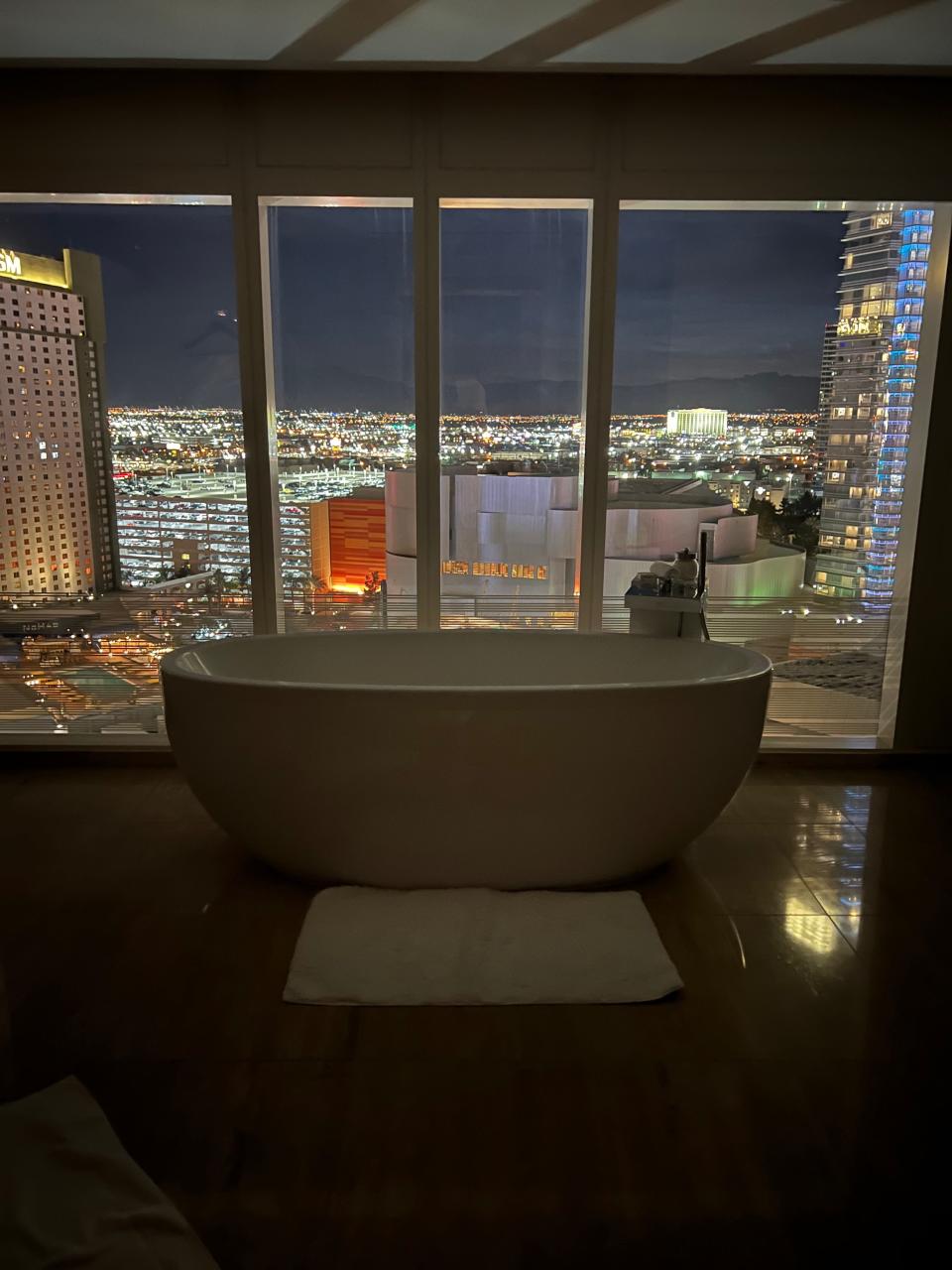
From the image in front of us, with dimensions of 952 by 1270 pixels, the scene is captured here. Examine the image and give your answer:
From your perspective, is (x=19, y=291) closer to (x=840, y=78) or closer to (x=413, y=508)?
(x=413, y=508)

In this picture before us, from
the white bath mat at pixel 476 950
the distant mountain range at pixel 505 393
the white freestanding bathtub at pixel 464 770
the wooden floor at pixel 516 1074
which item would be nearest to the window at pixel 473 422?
the distant mountain range at pixel 505 393

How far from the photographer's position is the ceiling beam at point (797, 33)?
2.33m

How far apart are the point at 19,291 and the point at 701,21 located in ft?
8.40

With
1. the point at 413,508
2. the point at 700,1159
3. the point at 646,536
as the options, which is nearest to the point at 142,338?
the point at 413,508

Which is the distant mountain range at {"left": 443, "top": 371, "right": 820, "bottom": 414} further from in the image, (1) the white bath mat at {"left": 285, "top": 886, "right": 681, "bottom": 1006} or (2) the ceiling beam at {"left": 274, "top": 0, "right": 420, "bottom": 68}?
(1) the white bath mat at {"left": 285, "top": 886, "right": 681, "bottom": 1006}

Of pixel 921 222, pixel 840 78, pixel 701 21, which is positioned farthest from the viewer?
pixel 921 222

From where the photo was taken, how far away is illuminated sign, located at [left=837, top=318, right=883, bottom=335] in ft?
10.5

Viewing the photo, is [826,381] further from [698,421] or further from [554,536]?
[554,536]

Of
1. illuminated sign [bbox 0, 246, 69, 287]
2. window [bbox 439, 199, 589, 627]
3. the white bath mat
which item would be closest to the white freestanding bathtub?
the white bath mat

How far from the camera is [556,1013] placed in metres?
1.90

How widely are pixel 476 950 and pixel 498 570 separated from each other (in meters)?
1.71

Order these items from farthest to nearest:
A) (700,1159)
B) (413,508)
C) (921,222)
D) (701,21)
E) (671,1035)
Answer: (413,508), (921,222), (701,21), (671,1035), (700,1159)

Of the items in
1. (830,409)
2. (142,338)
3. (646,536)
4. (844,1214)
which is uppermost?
(142,338)

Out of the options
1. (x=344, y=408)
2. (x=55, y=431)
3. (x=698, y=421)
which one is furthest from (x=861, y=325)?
(x=55, y=431)
